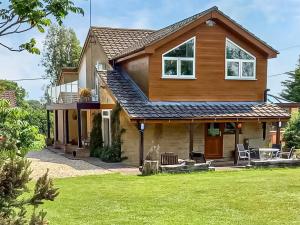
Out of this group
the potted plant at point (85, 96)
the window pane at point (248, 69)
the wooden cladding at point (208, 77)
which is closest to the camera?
the wooden cladding at point (208, 77)

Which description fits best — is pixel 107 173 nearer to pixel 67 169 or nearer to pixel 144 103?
pixel 67 169

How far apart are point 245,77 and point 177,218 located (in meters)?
15.1

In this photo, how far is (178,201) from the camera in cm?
1062

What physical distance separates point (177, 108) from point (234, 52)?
4.68 meters

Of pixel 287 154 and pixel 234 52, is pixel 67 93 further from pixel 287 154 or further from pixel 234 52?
pixel 287 154

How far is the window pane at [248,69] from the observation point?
22797mm

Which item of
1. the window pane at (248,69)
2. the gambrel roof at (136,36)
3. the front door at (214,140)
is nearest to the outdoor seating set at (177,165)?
the front door at (214,140)

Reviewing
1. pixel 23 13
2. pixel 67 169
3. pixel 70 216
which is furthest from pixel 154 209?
pixel 67 169

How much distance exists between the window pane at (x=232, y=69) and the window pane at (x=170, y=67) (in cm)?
306

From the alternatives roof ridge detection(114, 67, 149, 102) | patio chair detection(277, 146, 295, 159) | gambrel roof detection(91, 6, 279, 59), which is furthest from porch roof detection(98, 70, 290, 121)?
patio chair detection(277, 146, 295, 159)

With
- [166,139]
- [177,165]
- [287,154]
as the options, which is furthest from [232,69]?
[177,165]

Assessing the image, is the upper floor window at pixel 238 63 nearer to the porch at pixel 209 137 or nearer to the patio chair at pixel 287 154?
the porch at pixel 209 137

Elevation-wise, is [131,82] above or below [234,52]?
below

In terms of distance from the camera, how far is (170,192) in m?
11.9
